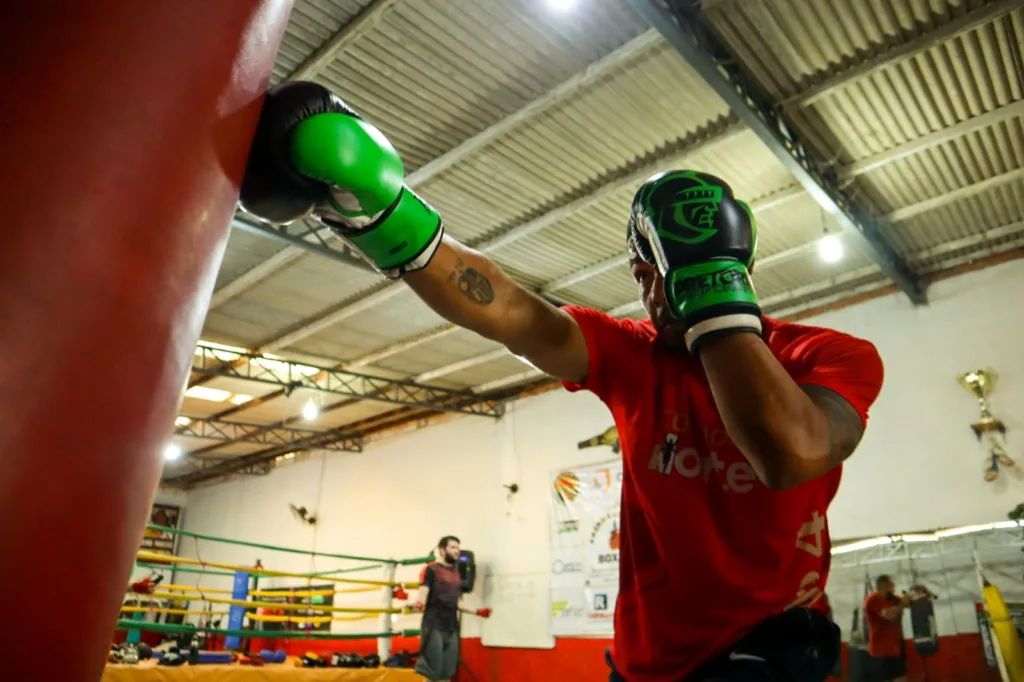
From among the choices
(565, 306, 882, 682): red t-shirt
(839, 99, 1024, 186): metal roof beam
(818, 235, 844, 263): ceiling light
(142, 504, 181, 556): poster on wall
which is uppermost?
(839, 99, 1024, 186): metal roof beam

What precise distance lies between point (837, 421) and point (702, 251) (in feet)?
1.07

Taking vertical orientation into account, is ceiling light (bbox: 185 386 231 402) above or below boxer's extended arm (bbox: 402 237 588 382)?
above

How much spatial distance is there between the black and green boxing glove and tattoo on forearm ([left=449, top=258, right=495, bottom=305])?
314mm

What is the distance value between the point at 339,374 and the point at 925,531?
6830 millimetres

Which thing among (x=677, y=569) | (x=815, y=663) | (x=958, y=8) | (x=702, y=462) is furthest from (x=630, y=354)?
(x=958, y=8)

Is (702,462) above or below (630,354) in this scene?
below

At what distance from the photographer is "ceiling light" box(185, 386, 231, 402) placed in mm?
9812

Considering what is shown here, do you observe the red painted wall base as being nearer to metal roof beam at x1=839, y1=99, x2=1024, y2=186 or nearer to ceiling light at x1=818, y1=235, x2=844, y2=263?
ceiling light at x1=818, y1=235, x2=844, y2=263

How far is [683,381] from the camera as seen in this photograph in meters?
1.36

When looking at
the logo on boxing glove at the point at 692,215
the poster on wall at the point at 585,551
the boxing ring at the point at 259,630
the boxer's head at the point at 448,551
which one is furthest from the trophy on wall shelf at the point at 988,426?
the logo on boxing glove at the point at 692,215

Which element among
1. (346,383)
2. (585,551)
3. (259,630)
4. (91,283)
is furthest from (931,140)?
(346,383)

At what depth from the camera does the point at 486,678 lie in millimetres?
8070

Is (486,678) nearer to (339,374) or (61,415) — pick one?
(339,374)

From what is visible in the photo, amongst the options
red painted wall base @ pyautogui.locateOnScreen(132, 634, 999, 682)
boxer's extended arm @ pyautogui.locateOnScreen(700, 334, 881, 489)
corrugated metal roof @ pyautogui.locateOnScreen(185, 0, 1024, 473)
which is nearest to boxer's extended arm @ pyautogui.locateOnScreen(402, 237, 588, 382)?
boxer's extended arm @ pyautogui.locateOnScreen(700, 334, 881, 489)
